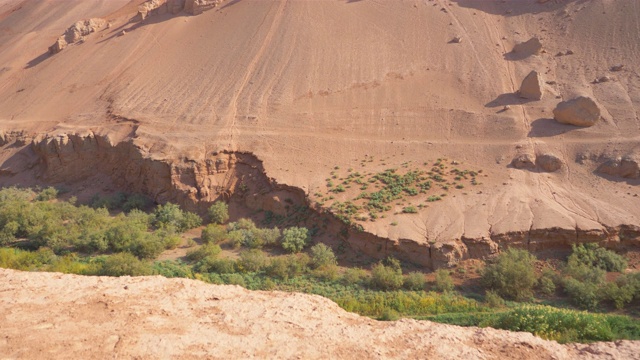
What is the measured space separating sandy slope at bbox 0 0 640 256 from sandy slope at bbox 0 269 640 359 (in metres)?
7.06

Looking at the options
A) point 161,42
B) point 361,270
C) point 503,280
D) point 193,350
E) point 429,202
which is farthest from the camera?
point 161,42

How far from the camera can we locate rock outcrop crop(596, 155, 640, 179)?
49.9 feet

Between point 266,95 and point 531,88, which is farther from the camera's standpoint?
point 266,95

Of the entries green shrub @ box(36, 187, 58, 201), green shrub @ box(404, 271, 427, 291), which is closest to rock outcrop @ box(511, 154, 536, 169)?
green shrub @ box(404, 271, 427, 291)

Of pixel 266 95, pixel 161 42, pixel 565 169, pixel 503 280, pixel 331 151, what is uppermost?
pixel 161 42

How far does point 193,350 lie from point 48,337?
1899 millimetres

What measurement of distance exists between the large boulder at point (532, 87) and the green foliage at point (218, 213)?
12.5 metres

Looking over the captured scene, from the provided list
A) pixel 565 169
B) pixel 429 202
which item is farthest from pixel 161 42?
pixel 565 169

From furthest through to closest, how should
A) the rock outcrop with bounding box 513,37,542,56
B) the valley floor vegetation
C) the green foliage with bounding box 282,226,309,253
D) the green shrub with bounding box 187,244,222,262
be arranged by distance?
the rock outcrop with bounding box 513,37,542,56, the green foliage with bounding box 282,226,309,253, the green shrub with bounding box 187,244,222,262, the valley floor vegetation

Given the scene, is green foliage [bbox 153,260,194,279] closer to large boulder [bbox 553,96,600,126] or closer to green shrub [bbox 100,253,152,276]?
green shrub [bbox 100,253,152,276]

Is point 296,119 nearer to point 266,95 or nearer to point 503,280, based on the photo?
point 266,95

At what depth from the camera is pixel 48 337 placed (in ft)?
20.2

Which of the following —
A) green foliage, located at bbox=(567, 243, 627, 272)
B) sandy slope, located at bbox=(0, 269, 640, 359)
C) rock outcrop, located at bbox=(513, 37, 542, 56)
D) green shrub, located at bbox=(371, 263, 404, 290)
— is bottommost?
green foliage, located at bbox=(567, 243, 627, 272)

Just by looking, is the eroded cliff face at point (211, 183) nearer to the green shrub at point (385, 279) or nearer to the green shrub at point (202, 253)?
the green shrub at point (385, 279)
